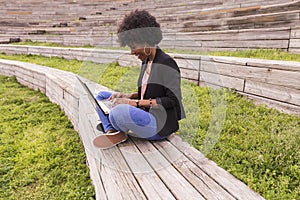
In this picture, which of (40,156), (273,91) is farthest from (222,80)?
(40,156)

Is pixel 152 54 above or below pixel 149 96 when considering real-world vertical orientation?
above

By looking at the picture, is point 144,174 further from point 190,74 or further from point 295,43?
point 295,43

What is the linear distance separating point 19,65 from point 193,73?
13.0 ft

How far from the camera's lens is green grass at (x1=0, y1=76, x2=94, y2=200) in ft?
7.04

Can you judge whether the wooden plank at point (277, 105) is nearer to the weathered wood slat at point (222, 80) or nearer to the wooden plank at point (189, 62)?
the weathered wood slat at point (222, 80)

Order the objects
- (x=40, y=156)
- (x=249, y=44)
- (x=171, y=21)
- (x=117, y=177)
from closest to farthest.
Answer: (x=117, y=177) → (x=40, y=156) → (x=249, y=44) → (x=171, y=21)

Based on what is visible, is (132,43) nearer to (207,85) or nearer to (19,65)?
(207,85)

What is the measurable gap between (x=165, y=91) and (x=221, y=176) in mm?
708

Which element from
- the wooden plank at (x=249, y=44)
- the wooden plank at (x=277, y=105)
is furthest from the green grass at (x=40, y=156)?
the wooden plank at (x=249, y=44)

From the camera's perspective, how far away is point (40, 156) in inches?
104

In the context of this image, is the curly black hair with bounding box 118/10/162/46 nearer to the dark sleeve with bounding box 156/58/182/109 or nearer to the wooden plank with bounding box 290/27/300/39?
the dark sleeve with bounding box 156/58/182/109

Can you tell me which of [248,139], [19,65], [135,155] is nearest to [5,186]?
[135,155]

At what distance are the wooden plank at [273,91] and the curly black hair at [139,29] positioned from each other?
5.16 feet

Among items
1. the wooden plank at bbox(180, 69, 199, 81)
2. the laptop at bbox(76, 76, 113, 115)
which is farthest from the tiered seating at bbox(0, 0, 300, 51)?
the laptop at bbox(76, 76, 113, 115)
